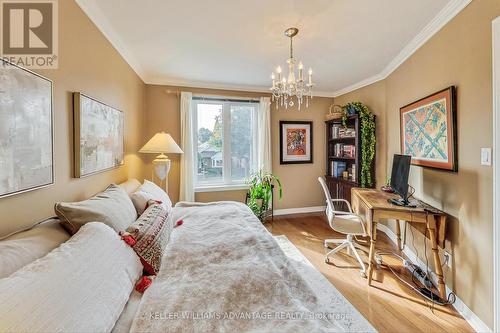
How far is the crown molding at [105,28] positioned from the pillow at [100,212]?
1425mm

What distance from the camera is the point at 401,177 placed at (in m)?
2.32

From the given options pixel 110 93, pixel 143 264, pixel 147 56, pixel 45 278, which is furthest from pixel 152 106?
pixel 45 278

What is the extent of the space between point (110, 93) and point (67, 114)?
80 cm

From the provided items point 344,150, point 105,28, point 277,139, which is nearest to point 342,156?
point 344,150

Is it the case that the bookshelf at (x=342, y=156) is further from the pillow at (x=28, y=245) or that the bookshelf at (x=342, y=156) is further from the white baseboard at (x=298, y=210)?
the pillow at (x=28, y=245)

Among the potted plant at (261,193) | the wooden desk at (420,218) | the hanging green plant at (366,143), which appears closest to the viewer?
the wooden desk at (420,218)

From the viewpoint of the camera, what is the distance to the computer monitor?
7.25 ft

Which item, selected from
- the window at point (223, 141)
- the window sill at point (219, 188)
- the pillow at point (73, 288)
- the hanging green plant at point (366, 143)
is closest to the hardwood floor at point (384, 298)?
the hanging green plant at point (366, 143)

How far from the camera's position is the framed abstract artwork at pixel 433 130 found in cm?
193

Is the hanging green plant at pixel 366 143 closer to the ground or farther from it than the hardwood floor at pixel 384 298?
farther from it

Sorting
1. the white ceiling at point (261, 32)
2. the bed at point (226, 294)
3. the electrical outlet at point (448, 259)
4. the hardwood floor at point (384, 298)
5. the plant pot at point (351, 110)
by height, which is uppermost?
the white ceiling at point (261, 32)

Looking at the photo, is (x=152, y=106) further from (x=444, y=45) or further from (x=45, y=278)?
(x=444, y=45)

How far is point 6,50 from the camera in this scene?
3.54 ft

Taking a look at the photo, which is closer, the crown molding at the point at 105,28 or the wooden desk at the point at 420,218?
the crown molding at the point at 105,28
